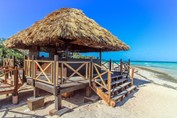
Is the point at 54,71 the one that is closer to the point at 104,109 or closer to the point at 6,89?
the point at 104,109

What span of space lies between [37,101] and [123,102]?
3432mm

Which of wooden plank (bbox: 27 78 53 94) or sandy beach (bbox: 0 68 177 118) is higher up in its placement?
wooden plank (bbox: 27 78 53 94)

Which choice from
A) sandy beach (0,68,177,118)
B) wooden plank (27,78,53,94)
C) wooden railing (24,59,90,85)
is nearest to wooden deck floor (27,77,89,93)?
wooden plank (27,78,53,94)

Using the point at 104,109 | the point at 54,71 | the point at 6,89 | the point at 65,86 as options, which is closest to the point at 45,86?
the point at 65,86

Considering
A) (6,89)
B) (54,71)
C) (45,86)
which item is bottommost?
(6,89)

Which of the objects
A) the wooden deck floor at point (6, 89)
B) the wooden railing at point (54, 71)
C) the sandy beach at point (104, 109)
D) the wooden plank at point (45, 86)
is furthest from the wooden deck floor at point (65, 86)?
the wooden deck floor at point (6, 89)

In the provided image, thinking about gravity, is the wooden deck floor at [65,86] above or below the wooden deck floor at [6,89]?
above

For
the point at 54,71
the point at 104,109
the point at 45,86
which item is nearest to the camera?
the point at 54,71

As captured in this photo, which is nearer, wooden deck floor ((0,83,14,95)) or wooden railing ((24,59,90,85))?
wooden railing ((24,59,90,85))

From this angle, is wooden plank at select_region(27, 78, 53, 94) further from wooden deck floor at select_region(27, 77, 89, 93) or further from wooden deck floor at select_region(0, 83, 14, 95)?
wooden deck floor at select_region(0, 83, 14, 95)

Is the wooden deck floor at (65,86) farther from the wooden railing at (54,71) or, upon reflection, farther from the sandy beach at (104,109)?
the sandy beach at (104,109)

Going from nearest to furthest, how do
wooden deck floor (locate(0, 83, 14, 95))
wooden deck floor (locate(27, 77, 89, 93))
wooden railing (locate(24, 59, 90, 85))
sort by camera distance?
1. wooden railing (locate(24, 59, 90, 85))
2. wooden deck floor (locate(27, 77, 89, 93))
3. wooden deck floor (locate(0, 83, 14, 95))

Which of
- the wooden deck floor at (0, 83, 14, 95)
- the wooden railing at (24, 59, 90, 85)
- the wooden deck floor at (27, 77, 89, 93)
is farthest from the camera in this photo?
the wooden deck floor at (0, 83, 14, 95)

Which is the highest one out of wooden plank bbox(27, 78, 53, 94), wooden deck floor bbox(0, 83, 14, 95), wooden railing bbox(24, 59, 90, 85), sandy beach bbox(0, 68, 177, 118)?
wooden railing bbox(24, 59, 90, 85)
